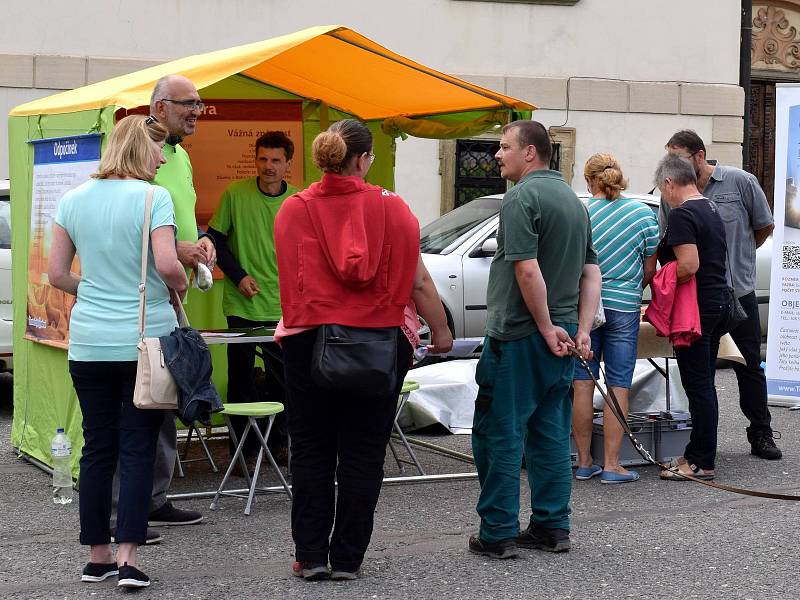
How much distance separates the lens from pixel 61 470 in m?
6.79

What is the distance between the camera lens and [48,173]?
23.7 ft

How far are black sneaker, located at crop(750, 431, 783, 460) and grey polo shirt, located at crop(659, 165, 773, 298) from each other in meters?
0.88

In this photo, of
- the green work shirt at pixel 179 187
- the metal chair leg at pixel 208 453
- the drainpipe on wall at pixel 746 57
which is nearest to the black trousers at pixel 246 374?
the metal chair leg at pixel 208 453

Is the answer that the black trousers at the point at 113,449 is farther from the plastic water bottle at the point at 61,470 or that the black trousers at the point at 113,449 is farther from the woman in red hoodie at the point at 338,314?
the plastic water bottle at the point at 61,470

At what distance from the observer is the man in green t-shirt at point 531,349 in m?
5.55

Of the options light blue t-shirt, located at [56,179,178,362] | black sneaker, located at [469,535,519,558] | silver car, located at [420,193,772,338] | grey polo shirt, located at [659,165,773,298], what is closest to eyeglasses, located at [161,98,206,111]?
light blue t-shirt, located at [56,179,178,362]

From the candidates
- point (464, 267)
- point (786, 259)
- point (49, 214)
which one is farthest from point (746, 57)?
point (49, 214)

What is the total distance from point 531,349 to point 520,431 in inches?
13.3

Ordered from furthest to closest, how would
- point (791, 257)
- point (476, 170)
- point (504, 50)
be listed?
point (476, 170) → point (504, 50) → point (791, 257)

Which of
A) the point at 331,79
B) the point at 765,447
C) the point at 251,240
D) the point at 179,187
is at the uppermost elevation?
the point at 331,79

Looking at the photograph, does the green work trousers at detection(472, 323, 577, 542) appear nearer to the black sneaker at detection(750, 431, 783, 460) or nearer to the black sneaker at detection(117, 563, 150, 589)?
the black sneaker at detection(117, 563, 150, 589)

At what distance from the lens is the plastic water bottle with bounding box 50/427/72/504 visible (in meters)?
6.73

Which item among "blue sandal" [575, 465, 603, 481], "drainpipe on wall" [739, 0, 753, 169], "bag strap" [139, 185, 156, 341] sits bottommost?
"blue sandal" [575, 465, 603, 481]

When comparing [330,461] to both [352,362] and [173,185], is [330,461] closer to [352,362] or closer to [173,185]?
[352,362]
